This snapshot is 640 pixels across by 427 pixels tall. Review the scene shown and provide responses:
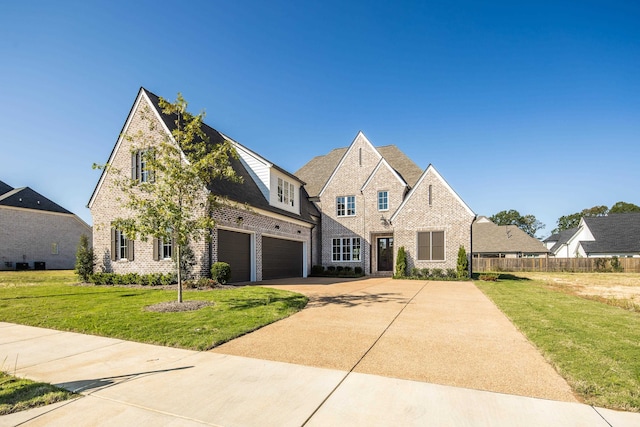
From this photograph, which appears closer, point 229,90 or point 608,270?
point 229,90

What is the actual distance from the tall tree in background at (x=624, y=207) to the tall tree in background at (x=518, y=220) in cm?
1868

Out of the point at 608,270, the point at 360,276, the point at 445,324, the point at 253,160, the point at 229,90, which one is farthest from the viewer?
the point at 608,270

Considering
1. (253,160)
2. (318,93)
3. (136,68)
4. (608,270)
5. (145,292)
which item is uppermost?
(318,93)

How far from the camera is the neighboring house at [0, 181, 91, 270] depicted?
89.5 feet

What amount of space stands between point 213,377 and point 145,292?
8960 millimetres

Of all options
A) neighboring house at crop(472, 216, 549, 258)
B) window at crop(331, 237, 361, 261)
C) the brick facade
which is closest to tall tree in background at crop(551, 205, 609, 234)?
neighboring house at crop(472, 216, 549, 258)

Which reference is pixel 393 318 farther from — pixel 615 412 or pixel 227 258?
pixel 227 258

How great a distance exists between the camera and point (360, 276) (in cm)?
2145

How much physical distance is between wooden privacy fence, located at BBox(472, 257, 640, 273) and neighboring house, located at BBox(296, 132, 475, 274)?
49.2 ft

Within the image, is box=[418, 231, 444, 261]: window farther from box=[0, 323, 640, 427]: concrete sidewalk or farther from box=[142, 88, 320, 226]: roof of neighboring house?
box=[0, 323, 640, 427]: concrete sidewalk

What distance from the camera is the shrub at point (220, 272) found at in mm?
13023

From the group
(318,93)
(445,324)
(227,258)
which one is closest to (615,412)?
(445,324)

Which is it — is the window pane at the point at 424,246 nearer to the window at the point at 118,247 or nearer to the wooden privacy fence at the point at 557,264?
the wooden privacy fence at the point at 557,264

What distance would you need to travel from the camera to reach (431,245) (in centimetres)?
2011
